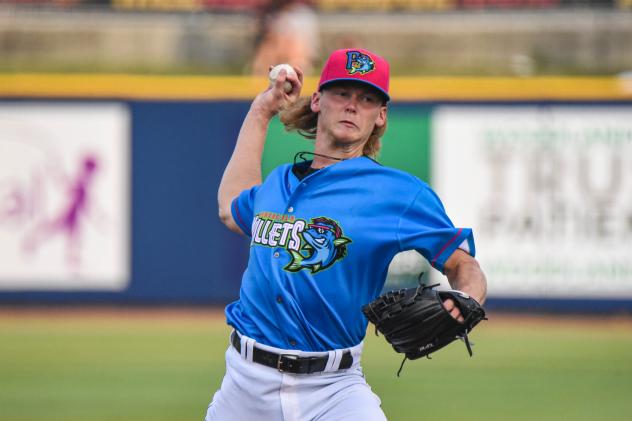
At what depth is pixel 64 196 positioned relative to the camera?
10.3 meters

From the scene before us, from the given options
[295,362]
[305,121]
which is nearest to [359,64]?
[305,121]

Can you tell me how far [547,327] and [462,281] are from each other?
6.91 m

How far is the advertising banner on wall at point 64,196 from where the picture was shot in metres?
10.3

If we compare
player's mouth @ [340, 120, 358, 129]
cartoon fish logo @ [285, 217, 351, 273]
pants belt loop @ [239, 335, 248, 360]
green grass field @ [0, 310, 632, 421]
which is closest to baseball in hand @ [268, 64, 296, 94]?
player's mouth @ [340, 120, 358, 129]

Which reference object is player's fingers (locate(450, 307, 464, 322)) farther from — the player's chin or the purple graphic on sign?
the purple graphic on sign

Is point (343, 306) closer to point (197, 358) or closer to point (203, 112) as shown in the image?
point (197, 358)

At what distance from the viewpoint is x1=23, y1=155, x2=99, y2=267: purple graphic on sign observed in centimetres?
1027

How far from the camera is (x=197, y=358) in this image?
316 inches

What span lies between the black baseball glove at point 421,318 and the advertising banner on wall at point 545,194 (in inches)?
274

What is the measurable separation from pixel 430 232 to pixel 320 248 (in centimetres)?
34

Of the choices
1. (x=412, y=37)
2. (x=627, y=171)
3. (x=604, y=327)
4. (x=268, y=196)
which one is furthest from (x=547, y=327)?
(x=268, y=196)

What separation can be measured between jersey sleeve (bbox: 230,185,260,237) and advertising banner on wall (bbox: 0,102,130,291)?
678 centimetres

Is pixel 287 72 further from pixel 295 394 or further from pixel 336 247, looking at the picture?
pixel 295 394

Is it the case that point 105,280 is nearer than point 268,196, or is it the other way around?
point 268,196
